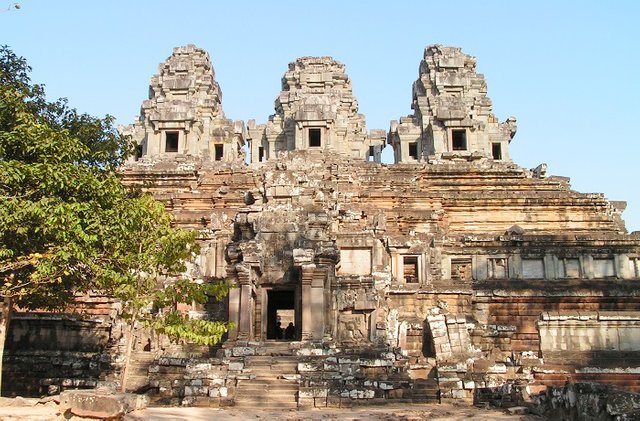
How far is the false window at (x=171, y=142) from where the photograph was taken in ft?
156

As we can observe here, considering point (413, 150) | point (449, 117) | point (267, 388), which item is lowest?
point (267, 388)

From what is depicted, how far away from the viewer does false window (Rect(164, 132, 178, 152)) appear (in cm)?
4763

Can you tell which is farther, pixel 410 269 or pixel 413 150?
pixel 413 150

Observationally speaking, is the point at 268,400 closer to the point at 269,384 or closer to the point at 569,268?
the point at 269,384

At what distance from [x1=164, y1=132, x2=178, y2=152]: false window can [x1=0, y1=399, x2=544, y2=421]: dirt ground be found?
34.1 m

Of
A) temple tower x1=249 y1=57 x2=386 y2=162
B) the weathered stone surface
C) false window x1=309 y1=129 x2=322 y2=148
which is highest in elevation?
temple tower x1=249 y1=57 x2=386 y2=162

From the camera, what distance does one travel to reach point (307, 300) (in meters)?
20.1

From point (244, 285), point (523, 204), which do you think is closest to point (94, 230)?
point (244, 285)

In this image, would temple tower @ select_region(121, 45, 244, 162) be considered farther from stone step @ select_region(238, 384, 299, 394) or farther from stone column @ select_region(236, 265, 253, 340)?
stone step @ select_region(238, 384, 299, 394)

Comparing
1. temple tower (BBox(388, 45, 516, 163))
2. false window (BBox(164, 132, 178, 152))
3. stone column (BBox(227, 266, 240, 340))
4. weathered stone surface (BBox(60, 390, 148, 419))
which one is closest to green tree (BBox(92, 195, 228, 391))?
stone column (BBox(227, 266, 240, 340))

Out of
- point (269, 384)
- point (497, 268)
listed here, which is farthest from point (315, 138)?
point (269, 384)

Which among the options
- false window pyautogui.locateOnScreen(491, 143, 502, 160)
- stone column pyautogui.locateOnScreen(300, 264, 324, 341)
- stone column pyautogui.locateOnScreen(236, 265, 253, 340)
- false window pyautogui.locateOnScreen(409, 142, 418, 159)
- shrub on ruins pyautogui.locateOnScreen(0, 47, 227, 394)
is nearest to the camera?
shrub on ruins pyautogui.locateOnScreen(0, 47, 227, 394)

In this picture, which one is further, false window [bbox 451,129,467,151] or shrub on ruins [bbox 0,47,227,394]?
false window [bbox 451,129,467,151]

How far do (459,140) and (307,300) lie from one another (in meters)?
30.1
